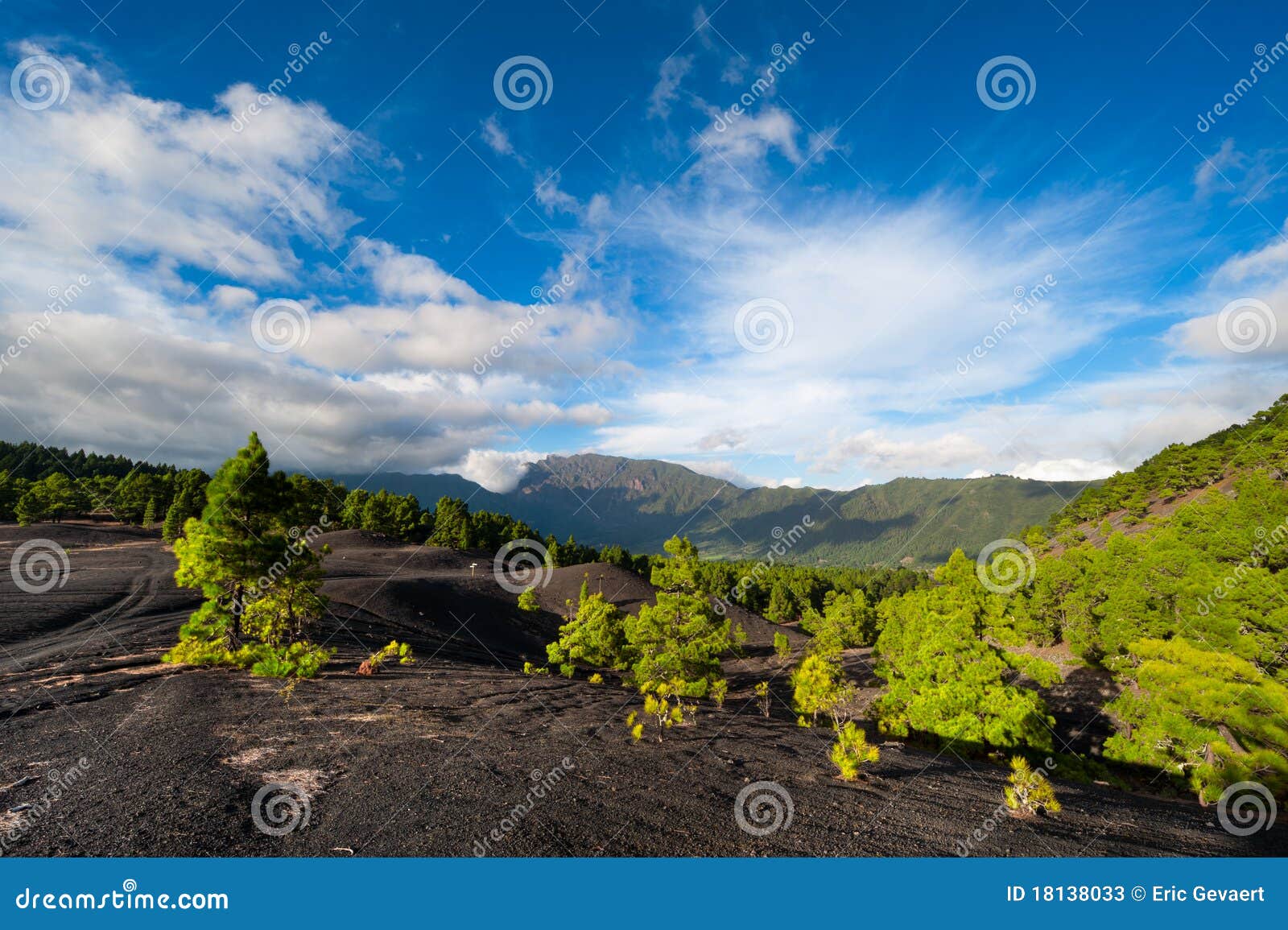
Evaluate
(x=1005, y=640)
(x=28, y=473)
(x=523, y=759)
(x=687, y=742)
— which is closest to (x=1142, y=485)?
(x=1005, y=640)

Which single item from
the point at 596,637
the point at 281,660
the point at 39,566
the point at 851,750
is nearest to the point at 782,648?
the point at 596,637

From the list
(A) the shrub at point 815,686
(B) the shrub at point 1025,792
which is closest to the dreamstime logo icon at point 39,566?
(A) the shrub at point 815,686

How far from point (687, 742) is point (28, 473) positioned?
170 m

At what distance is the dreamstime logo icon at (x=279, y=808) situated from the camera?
27.4 ft

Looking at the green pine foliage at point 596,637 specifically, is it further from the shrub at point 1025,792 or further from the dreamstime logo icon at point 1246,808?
the dreamstime logo icon at point 1246,808

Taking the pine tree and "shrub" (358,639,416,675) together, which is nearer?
the pine tree

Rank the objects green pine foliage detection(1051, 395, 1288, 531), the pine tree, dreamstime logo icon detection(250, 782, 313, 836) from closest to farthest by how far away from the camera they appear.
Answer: dreamstime logo icon detection(250, 782, 313, 836)
the pine tree
green pine foliage detection(1051, 395, 1288, 531)

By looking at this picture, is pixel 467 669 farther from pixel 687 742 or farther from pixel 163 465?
pixel 163 465

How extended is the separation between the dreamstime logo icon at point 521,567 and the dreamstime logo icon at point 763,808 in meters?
47.5

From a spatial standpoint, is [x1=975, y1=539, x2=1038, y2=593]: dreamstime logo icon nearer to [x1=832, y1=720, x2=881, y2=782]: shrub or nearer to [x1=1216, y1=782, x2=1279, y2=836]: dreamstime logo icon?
[x1=1216, y1=782, x2=1279, y2=836]: dreamstime logo icon

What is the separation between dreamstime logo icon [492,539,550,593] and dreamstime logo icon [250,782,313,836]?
158 ft

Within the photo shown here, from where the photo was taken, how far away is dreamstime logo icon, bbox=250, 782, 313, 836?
835 cm
